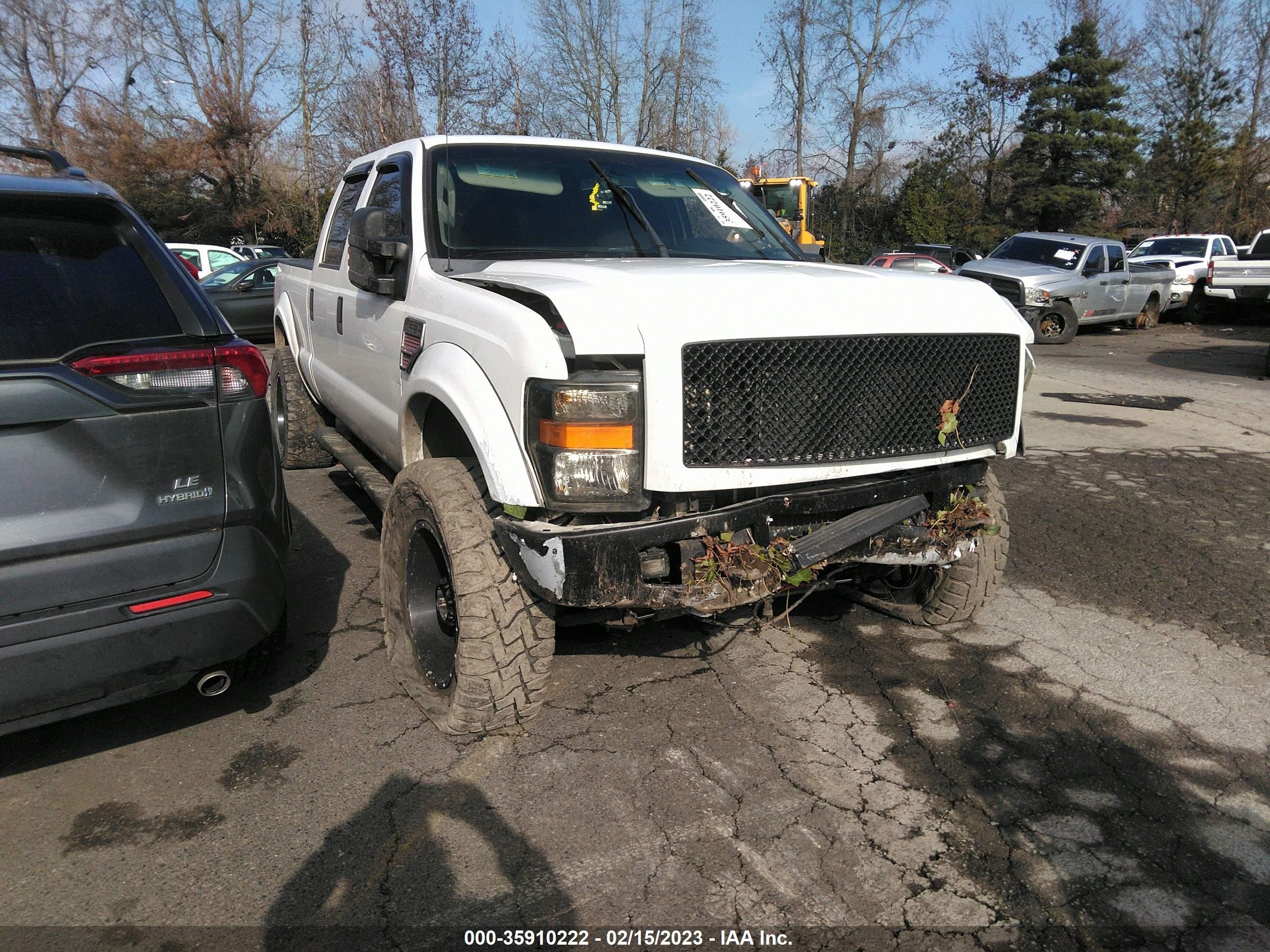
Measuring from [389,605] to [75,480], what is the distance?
1.26 m

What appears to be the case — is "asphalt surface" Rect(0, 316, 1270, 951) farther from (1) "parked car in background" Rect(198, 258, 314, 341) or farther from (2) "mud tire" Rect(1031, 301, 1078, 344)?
(2) "mud tire" Rect(1031, 301, 1078, 344)

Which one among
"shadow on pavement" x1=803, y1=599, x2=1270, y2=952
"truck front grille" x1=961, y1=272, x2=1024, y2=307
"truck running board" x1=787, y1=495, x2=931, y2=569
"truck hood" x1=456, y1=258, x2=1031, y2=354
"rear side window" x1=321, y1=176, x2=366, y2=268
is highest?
"rear side window" x1=321, y1=176, x2=366, y2=268

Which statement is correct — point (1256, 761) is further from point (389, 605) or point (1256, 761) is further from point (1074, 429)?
point (1074, 429)

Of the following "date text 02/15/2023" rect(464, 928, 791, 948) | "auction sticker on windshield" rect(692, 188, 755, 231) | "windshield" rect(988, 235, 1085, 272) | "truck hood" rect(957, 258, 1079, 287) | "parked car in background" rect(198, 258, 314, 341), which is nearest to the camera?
"date text 02/15/2023" rect(464, 928, 791, 948)

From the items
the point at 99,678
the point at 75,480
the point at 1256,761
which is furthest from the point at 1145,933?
the point at 75,480

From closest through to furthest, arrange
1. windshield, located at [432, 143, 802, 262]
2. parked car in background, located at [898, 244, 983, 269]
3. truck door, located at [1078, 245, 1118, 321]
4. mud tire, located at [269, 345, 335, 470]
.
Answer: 1. windshield, located at [432, 143, 802, 262]
2. mud tire, located at [269, 345, 335, 470]
3. truck door, located at [1078, 245, 1118, 321]
4. parked car in background, located at [898, 244, 983, 269]

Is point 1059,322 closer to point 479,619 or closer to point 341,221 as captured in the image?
point 341,221

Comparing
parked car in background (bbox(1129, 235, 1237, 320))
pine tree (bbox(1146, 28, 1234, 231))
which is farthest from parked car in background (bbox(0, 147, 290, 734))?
pine tree (bbox(1146, 28, 1234, 231))

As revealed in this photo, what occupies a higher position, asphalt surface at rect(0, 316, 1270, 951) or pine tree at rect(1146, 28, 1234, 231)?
pine tree at rect(1146, 28, 1234, 231)

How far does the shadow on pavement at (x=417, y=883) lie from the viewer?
2.21 m

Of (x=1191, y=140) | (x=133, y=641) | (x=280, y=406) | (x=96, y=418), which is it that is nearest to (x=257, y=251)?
(x=280, y=406)

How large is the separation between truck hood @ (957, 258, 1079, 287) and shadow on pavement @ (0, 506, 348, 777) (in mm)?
13855

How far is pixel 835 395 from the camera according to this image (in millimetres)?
2834

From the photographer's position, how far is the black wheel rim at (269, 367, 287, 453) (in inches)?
243
